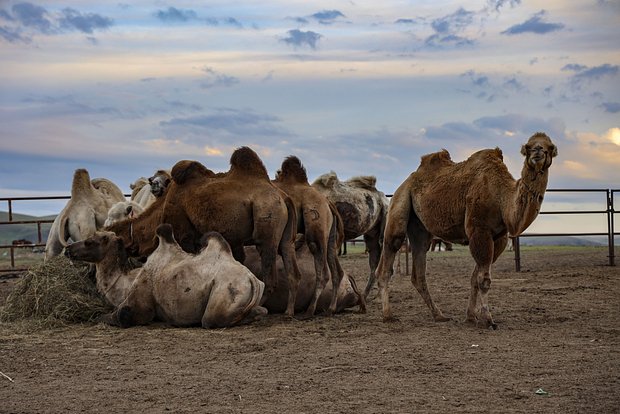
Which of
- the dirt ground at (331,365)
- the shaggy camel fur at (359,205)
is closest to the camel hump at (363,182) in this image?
the shaggy camel fur at (359,205)

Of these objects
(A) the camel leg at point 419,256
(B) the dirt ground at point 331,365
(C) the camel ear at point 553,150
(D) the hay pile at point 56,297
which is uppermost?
(C) the camel ear at point 553,150

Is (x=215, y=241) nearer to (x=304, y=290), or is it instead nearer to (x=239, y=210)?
(x=239, y=210)

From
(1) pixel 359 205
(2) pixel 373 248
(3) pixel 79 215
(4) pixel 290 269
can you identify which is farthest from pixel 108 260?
(2) pixel 373 248

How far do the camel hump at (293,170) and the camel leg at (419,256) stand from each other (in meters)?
1.51

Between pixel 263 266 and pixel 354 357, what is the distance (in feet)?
9.22

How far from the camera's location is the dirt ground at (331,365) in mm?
5797

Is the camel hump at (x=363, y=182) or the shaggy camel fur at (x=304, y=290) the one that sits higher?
the camel hump at (x=363, y=182)

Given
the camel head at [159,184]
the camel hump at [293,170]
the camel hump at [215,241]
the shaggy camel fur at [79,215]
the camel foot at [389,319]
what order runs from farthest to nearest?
1. the shaggy camel fur at [79,215]
2. the camel head at [159,184]
3. the camel hump at [293,170]
4. the camel foot at [389,319]
5. the camel hump at [215,241]

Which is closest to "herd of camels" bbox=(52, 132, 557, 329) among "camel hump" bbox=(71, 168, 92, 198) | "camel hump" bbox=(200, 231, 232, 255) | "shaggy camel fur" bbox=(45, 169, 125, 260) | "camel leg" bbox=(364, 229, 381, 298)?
"camel hump" bbox=(200, 231, 232, 255)

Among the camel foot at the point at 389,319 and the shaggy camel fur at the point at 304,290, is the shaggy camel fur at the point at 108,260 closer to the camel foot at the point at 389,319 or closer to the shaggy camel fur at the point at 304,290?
the shaggy camel fur at the point at 304,290

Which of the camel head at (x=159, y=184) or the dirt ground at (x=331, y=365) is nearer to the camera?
the dirt ground at (x=331, y=365)

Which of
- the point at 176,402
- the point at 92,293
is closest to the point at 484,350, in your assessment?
the point at 176,402

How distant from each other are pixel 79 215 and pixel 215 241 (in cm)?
433

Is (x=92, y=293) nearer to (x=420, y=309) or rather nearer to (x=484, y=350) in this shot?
(x=420, y=309)
